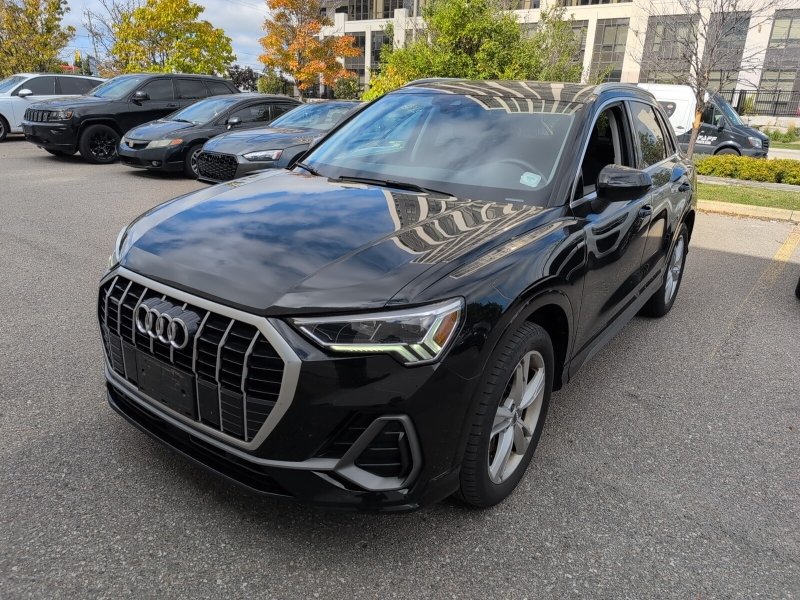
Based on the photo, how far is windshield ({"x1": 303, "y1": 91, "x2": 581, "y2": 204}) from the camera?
3.09m

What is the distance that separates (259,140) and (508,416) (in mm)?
7363

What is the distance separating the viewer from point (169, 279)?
222cm

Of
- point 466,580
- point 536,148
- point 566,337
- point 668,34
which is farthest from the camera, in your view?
point 668,34

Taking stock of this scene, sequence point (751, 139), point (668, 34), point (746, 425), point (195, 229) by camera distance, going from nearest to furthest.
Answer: point (195, 229) → point (746, 425) → point (751, 139) → point (668, 34)

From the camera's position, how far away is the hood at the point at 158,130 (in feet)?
34.6

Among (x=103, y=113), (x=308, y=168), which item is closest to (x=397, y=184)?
(x=308, y=168)

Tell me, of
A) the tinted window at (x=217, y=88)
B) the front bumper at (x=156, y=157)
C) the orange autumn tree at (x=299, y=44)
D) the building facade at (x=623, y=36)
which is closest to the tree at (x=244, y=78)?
the building facade at (x=623, y=36)

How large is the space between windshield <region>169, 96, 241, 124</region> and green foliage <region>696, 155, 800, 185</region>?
9786 millimetres

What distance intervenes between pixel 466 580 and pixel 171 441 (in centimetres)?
121

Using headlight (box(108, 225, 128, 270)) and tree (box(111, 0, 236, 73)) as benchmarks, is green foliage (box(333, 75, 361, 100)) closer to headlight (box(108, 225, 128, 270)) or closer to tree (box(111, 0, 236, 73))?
tree (box(111, 0, 236, 73))

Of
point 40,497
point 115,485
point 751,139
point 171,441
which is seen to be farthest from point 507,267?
point 751,139

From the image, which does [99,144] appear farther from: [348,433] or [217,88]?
[348,433]

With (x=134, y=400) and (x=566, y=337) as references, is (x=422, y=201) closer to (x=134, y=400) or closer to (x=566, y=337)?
(x=566, y=337)

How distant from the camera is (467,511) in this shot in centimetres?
254
